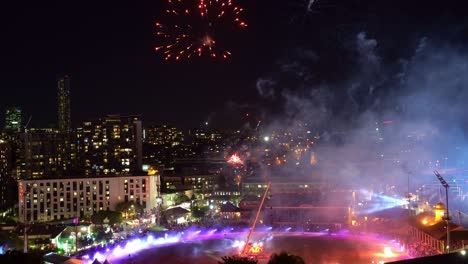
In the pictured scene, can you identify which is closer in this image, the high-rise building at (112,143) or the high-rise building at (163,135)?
the high-rise building at (112,143)

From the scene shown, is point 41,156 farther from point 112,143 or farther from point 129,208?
point 129,208

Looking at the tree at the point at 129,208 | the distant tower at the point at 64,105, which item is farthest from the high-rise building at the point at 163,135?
the tree at the point at 129,208

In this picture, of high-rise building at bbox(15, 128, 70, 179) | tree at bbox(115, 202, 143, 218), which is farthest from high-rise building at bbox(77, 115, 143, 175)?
tree at bbox(115, 202, 143, 218)

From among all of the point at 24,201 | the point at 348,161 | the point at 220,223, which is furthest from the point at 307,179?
the point at 24,201

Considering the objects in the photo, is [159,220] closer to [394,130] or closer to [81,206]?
[81,206]

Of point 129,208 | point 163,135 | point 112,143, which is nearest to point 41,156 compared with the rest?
point 112,143

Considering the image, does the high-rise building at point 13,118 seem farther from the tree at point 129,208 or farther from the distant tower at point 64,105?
the tree at point 129,208

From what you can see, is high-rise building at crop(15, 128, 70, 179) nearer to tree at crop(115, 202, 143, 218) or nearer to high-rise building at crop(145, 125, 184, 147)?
tree at crop(115, 202, 143, 218)
